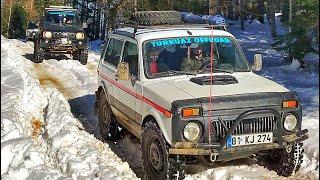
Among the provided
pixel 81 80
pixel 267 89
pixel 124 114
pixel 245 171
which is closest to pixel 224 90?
pixel 267 89

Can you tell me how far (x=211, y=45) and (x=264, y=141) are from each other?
1790 mm

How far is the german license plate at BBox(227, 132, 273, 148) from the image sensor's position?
542cm

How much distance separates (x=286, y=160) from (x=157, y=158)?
1573 mm

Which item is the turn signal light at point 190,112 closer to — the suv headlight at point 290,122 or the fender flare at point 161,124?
the fender flare at point 161,124

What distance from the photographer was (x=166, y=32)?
6.95 m

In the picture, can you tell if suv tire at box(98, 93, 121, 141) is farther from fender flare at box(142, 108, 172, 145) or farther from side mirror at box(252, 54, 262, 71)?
side mirror at box(252, 54, 262, 71)

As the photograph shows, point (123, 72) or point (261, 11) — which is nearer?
point (123, 72)

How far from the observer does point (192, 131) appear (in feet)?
17.9

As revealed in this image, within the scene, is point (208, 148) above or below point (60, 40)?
below

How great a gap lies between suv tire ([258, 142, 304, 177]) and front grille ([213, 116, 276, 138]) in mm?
568

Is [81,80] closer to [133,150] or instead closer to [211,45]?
[133,150]

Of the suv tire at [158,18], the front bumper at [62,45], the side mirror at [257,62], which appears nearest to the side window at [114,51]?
the suv tire at [158,18]

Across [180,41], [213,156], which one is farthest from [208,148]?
[180,41]

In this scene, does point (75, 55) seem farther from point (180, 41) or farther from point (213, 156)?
point (213, 156)
